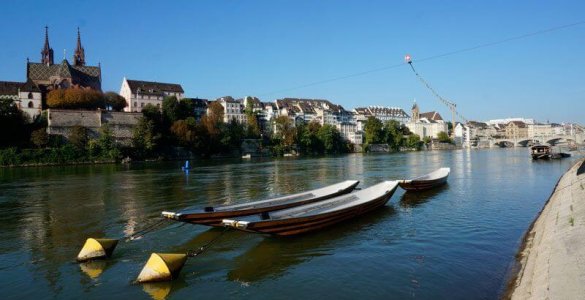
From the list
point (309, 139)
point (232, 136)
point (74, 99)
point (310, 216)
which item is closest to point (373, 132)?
point (309, 139)

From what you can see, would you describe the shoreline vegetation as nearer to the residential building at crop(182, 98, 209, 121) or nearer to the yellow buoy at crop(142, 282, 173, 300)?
the residential building at crop(182, 98, 209, 121)

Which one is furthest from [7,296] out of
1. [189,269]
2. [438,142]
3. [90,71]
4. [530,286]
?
[438,142]

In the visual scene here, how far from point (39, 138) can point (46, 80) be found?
27.9 m

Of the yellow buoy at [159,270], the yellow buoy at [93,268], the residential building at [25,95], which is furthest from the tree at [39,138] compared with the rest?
the yellow buoy at [159,270]

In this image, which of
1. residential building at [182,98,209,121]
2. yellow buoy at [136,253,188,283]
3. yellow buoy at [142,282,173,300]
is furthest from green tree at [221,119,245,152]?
yellow buoy at [142,282,173,300]

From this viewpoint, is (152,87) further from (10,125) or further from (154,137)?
(10,125)

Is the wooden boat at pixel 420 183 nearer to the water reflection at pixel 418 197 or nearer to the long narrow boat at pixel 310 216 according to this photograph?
the water reflection at pixel 418 197

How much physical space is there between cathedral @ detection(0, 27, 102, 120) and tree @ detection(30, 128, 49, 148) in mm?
8885

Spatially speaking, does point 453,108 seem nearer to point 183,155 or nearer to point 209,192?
point 183,155

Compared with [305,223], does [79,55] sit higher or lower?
higher

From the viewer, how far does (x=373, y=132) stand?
150625 mm

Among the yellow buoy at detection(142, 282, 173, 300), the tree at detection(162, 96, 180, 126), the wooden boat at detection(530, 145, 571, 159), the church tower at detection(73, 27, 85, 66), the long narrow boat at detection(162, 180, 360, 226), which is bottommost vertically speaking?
the yellow buoy at detection(142, 282, 173, 300)

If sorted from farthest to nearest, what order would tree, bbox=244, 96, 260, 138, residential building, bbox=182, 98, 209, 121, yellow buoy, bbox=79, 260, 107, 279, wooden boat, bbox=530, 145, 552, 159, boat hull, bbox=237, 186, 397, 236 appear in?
residential building, bbox=182, 98, 209, 121 → tree, bbox=244, 96, 260, 138 → wooden boat, bbox=530, 145, 552, 159 → boat hull, bbox=237, 186, 397, 236 → yellow buoy, bbox=79, 260, 107, 279

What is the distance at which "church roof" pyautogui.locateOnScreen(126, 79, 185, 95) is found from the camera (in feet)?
352
